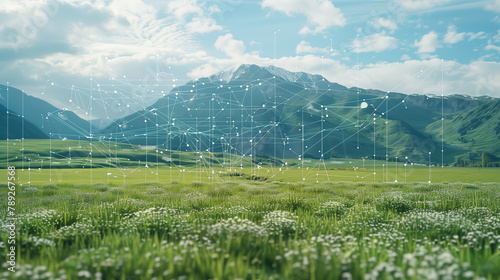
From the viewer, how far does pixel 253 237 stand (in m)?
7.88

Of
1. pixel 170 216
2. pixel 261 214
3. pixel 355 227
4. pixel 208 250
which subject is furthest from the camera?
pixel 261 214

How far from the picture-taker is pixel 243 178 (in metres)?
20.4

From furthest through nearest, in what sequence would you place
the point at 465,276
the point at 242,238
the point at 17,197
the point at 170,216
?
the point at 17,197, the point at 170,216, the point at 242,238, the point at 465,276

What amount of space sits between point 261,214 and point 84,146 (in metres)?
14.4

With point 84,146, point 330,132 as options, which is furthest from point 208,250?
point 84,146

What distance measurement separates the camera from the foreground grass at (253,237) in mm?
5836

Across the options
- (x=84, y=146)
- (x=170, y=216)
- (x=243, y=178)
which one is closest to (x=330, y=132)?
(x=243, y=178)

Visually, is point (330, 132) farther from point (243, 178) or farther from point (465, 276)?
point (465, 276)

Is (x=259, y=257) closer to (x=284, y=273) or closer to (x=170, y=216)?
(x=284, y=273)

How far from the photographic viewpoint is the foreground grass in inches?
230

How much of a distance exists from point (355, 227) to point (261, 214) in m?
3.29

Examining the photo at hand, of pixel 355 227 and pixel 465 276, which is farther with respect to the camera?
pixel 355 227

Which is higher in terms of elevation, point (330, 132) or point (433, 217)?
point (330, 132)

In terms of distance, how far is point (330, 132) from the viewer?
1961cm
